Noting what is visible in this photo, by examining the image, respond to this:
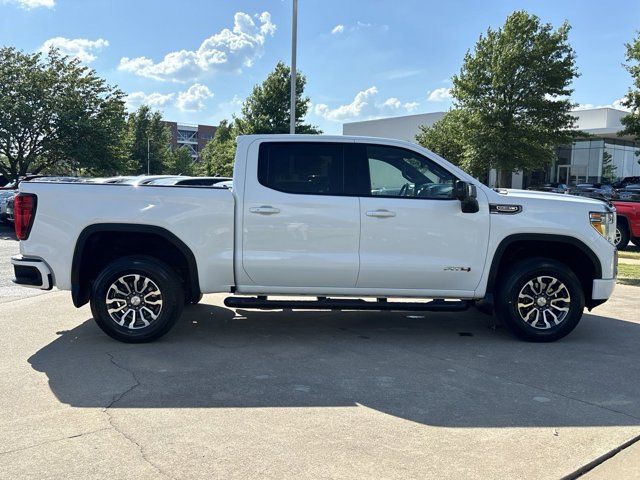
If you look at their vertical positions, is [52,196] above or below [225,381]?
above

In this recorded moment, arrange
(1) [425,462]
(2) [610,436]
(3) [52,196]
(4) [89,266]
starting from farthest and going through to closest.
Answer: (4) [89,266] → (3) [52,196] → (2) [610,436] → (1) [425,462]

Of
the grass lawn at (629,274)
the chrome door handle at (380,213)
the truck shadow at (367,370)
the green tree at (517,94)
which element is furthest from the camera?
the green tree at (517,94)

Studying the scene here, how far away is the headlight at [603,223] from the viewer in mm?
5685

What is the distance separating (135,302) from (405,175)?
9.79 ft

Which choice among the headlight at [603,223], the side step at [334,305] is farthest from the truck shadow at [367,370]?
the headlight at [603,223]

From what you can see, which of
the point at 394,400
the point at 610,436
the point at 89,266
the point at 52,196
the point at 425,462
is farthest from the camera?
the point at 89,266

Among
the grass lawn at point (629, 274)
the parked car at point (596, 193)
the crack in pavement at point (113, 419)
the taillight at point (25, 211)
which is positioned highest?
the parked car at point (596, 193)

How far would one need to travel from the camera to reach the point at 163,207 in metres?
5.41

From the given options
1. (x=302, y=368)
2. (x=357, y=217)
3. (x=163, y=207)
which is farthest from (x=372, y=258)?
(x=163, y=207)

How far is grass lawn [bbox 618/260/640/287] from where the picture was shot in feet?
32.3

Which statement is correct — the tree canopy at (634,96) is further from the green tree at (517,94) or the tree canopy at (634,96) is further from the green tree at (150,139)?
the green tree at (150,139)

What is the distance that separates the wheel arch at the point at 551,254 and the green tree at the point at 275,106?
87.6ft

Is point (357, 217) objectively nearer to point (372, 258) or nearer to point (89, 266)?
point (372, 258)

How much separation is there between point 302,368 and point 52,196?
2.91m
